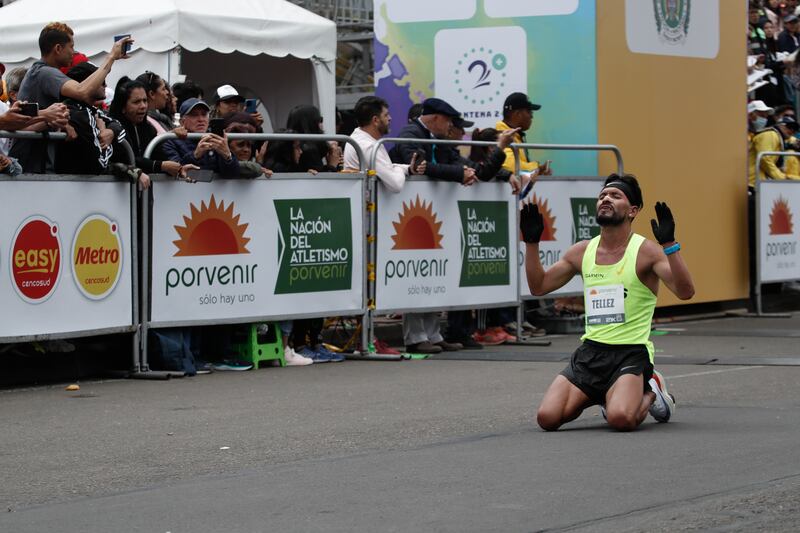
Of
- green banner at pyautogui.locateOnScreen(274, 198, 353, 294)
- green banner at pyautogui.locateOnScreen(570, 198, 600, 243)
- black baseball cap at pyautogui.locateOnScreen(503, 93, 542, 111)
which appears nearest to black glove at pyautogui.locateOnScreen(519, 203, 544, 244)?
green banner at pyautogui.locateOnScreen(274, 198, 353, 294)

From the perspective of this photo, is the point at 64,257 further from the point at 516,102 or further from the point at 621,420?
the point at 516,102

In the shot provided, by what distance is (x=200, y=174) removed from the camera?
11.9m

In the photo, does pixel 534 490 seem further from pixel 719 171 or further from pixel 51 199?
pixel 719 171

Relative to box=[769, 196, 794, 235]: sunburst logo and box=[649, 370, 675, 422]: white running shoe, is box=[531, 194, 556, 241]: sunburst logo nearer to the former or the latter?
box=[769, 196, 794, 235]: sunburst logo

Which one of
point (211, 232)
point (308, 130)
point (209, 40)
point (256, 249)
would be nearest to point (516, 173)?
point (308, 130)

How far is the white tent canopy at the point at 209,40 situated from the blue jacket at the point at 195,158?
188 inches

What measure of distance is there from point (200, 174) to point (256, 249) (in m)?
0.81

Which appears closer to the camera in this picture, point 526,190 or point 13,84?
point 13,84

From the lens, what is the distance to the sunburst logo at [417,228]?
533 inches

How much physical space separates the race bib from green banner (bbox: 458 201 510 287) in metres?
5.10

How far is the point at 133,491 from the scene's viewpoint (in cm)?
680

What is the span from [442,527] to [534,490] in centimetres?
87

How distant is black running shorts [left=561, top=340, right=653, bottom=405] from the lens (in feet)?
28.8

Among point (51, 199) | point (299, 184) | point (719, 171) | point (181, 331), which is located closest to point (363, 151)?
point (299, 184)
